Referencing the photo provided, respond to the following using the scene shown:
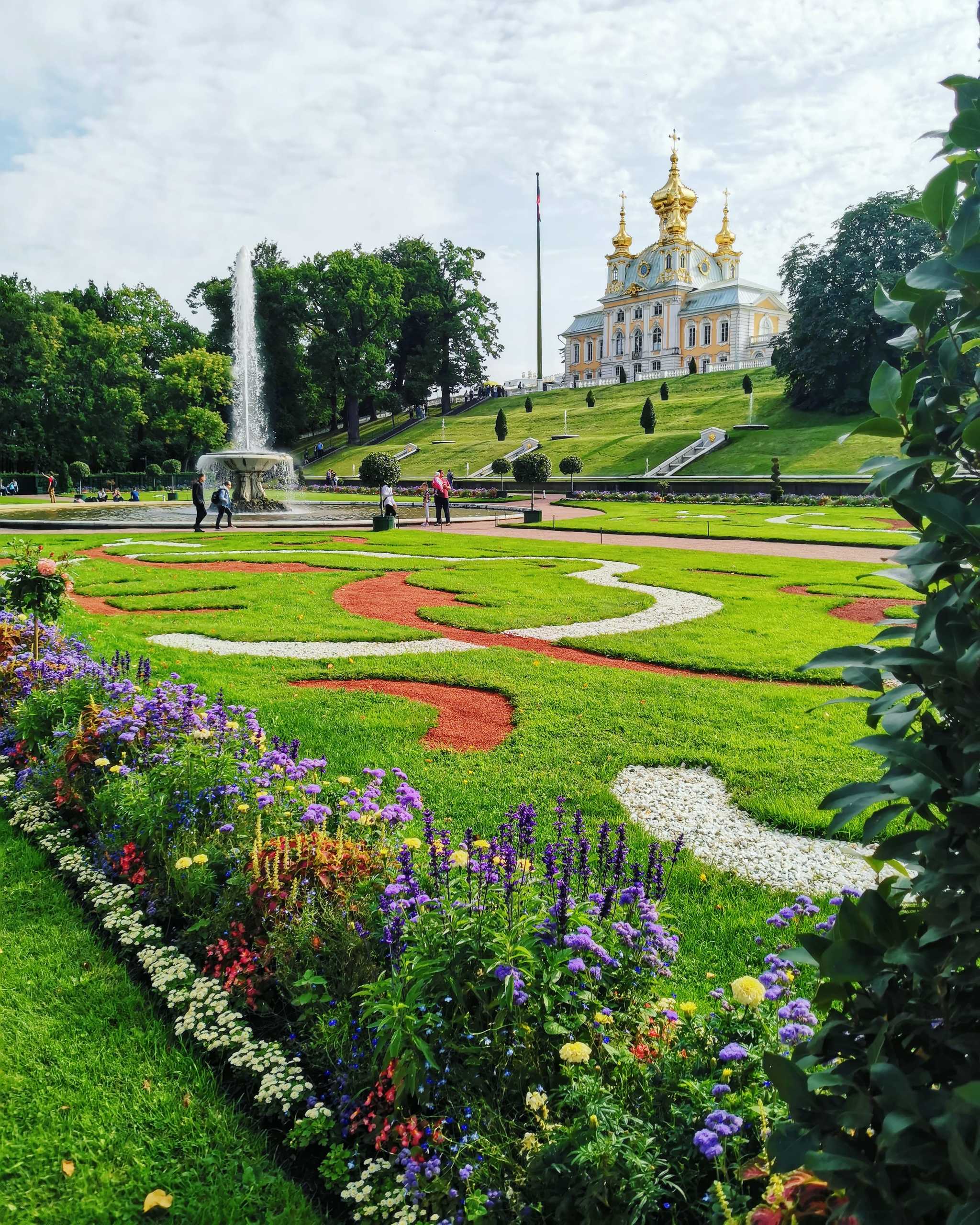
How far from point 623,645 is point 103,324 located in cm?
5589

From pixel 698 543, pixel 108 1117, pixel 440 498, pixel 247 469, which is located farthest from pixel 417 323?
pixel 108 1117

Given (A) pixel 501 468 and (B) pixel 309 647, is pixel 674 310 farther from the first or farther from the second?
(B) pixel 309 647

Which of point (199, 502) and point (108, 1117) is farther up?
point (199, 502)

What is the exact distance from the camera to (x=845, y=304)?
44656 mm

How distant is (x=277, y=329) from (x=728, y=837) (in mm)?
62239

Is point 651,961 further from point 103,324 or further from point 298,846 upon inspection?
point 103,324

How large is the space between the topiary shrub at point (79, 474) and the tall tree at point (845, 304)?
37.4 metres

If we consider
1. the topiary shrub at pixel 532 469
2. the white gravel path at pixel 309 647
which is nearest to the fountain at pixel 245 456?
the topiary shrub at pixel 532 469

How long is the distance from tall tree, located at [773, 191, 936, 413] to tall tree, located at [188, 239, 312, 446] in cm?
3223

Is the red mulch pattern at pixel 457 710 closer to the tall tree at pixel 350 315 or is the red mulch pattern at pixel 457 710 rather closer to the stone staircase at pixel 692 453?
the stone staircase at pixel 692 453

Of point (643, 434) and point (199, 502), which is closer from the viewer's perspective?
point (199, 502)

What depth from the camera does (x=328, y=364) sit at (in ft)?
198

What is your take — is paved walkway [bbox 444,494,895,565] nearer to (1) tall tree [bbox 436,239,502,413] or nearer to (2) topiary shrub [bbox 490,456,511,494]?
(2) topiary shrub [bbox 490,456,511,494]

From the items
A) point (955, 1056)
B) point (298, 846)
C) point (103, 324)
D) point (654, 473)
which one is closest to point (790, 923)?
point (298, 846)
